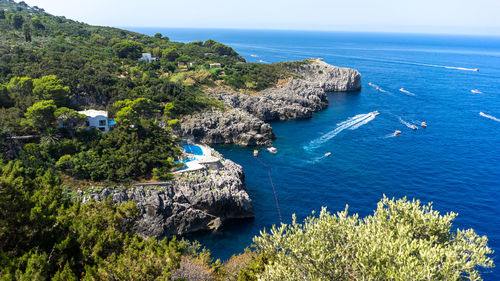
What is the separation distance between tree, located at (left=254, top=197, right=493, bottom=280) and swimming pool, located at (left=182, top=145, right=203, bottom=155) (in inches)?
1312

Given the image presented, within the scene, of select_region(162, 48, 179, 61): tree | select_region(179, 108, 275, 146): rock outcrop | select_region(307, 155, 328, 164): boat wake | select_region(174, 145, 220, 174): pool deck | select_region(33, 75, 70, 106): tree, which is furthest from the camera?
select_region(162, 48, 179, 61): tree

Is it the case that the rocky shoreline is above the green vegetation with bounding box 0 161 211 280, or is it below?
below

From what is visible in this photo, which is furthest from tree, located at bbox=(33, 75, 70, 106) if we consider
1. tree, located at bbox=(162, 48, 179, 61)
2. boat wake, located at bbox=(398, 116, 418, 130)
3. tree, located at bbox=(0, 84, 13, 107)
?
boat wake, located at bbox=(398, 116, 418, 130)

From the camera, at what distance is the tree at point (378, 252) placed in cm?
1515

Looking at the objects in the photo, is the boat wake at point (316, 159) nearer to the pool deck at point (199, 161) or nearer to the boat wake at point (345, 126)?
the boat wake at point (345, 126)

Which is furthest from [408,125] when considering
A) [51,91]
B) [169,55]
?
[51,91]

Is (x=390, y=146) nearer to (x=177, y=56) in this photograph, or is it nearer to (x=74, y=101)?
(x=74, y=101)

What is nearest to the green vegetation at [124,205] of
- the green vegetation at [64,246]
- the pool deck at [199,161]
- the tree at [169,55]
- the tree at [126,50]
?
the green vegetation at [64,246]

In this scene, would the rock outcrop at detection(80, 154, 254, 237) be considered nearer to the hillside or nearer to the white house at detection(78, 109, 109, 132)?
the hillside

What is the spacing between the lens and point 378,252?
16.1 metres

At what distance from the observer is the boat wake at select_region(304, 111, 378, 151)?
68938 millimetres

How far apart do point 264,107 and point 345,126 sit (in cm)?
2312

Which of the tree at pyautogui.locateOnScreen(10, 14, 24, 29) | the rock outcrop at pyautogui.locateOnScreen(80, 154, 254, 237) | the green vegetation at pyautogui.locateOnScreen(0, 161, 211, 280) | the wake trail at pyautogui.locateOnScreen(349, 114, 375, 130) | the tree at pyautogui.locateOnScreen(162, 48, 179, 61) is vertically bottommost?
the rock outcrop at pyautogui.locateOnScreen(80, 154, 254, 237)

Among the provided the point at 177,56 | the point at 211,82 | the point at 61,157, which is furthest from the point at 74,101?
the point at 177,56
